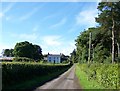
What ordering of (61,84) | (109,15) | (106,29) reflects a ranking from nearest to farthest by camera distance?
(61,84) < (109,15) < (106,29)

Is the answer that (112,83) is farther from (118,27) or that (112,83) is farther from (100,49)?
(100,49)

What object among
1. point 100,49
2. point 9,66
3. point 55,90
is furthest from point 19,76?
point 100,49

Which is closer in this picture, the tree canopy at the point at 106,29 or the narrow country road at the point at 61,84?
the narrow country road at the point at 61,84

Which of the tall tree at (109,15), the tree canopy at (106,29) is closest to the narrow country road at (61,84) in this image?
the tree canopy at (106,29)

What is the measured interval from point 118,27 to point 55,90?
4440 centimetres

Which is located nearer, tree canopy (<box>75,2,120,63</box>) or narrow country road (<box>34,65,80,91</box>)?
narrow country road (<box>34,65,80,91</box>)

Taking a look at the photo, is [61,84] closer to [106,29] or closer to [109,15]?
[109,15]

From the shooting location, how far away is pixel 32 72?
3422 cm

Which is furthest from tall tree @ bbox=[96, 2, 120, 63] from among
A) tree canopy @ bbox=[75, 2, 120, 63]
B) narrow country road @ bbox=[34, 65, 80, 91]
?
narrow country road @ bbox=[34, 65, 80, 91]

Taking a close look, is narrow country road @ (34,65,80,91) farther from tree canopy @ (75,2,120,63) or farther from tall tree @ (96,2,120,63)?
tall tree @ (96,2,120,63)

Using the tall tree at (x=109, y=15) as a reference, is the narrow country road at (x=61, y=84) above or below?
below

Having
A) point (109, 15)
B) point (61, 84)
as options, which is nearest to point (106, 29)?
point (109, 15)

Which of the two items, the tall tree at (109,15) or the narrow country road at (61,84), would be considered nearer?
the narrow country road at (61,84)

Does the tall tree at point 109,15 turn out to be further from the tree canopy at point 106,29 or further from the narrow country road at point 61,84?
the narrow country road at point 61,84
